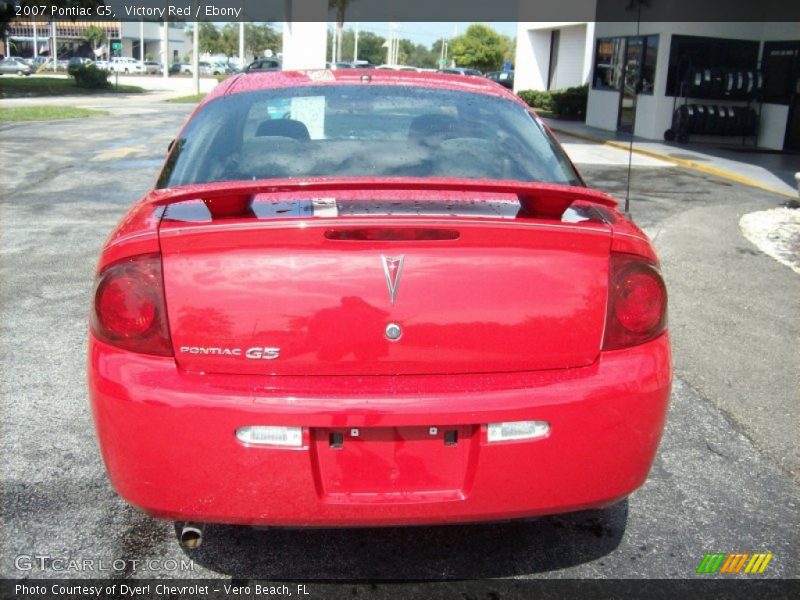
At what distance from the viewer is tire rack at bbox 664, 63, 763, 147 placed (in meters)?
18.4

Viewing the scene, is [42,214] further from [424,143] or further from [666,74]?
[666,74]

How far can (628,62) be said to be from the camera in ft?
63.6

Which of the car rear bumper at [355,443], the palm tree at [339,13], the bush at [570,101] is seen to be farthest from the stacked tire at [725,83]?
the palm tree at [339,13]

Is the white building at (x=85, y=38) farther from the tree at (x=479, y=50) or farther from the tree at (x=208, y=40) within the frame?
the tree at (x=479, y=50)

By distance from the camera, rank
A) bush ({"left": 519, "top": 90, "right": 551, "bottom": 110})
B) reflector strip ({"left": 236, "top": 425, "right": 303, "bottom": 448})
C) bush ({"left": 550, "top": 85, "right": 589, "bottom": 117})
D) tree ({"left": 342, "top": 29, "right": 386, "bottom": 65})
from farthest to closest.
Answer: tree ({"left": 342, "top": 29, "right": 386, "bottom": 65}) → bush ({"left": 519, "top": 90, "right": 551, "bottom": 110}) → bush ({"left": 550, "top": 85, "right": 589, "bottom": 117}) → reflector strip ({"left": 236, "top": 425, "right": 303, "bottom": 448})

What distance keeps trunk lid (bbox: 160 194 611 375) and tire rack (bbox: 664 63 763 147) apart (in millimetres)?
18363

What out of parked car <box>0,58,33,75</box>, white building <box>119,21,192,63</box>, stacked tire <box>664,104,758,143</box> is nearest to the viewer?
stacked tire <box>664,104,758,143</box>

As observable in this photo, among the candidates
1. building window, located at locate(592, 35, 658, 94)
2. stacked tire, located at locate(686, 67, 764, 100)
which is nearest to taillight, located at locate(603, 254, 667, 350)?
building window, located at locate(592, 35, 658, 94)

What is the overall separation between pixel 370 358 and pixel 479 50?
70329mm

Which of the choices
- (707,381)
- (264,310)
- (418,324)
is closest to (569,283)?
(418,324)

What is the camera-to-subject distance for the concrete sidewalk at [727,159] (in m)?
13.2

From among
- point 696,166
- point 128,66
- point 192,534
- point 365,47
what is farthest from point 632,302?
point 365,47

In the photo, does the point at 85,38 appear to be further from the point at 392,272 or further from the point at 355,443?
the point at 355,443

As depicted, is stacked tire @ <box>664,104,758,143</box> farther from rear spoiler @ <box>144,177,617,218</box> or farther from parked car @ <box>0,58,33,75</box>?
parked car @ <box>0,58,33,75</box>
